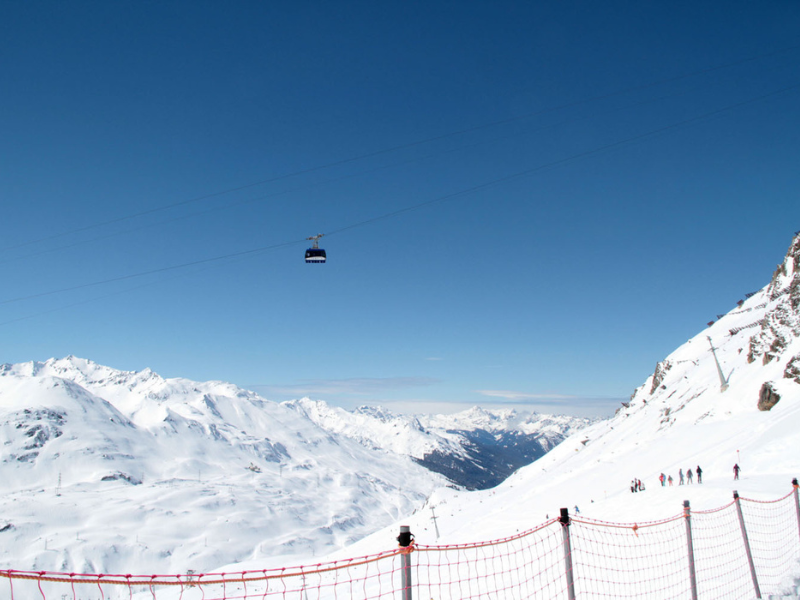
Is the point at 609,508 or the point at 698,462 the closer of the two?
the point at 609,508

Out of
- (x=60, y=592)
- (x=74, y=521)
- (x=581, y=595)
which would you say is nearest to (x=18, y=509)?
(x=74, y=521)

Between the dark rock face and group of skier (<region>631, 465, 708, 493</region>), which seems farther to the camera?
the dark rock face

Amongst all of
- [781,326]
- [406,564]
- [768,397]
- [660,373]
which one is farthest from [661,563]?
[660,373]

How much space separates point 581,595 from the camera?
527 inches

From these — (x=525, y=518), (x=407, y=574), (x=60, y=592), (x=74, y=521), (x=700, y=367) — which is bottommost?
(x=60, y=592)

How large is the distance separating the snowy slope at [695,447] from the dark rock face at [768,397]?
0.98ft

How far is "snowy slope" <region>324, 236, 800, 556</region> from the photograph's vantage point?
22.3 metres

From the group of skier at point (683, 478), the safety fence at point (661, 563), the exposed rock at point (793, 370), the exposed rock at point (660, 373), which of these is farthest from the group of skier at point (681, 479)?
the exposed rock at point (660, 373)

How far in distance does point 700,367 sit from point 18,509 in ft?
768

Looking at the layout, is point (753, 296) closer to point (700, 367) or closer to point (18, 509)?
point (700, 367)

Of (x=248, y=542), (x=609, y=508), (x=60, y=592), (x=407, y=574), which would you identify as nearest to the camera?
(x=407, y=574)

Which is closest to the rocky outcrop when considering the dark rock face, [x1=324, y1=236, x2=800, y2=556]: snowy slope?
[x1=324, y1=236, x2=800, y2=556]: snowy slope

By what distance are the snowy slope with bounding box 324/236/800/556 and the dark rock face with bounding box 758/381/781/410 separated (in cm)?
30

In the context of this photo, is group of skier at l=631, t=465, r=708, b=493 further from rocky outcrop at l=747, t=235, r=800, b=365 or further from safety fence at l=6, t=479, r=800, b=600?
rocky outcrop at l=747, t=235, r=800, b=365
